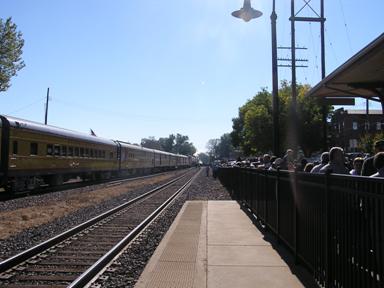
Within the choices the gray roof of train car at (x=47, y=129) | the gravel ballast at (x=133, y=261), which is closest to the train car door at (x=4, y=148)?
the gray roof of train car at (x=47, y=129)

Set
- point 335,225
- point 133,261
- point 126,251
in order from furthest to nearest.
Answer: point 126,251
point 133,261
point 335,225

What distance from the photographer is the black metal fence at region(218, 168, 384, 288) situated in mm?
3885

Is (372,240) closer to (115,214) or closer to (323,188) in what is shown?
(323,188)

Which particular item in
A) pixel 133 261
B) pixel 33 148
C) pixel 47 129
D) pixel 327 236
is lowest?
pixel 133 261

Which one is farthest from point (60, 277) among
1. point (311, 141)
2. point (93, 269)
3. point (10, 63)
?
point (311, 141)

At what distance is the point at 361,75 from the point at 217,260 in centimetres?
451

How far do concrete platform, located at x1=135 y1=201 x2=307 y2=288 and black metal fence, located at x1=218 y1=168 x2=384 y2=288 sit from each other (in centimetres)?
46

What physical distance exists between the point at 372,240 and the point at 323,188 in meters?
1.46

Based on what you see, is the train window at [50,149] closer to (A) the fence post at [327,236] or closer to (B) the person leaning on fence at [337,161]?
(B) the person leaning on fence at [337,161]

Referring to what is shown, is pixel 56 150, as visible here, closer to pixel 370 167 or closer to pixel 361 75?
Answer: pixel 361 75

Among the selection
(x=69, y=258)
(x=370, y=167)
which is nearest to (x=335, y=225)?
(x=370, y=167)

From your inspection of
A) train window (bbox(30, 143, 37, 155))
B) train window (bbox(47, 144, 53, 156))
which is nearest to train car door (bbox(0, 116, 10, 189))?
train window (bbox(30, 143, 37, 155))

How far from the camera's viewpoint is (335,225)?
16.2 feet

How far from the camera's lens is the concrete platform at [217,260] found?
21.1 feet
